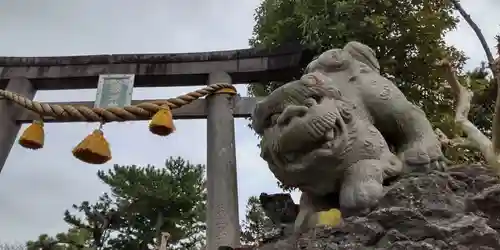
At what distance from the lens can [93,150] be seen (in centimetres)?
378

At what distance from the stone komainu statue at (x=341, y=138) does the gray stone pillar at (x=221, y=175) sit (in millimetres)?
2229

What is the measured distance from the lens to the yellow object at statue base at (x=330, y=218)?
1.54 metres

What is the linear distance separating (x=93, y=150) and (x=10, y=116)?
1859 millimetres

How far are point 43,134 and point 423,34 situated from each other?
3.76 meters

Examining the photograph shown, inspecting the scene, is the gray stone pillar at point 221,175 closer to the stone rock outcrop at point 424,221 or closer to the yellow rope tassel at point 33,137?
the yellow rope tassel at point 33,137

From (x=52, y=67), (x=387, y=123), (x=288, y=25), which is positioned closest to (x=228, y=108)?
(x=288, y=25)

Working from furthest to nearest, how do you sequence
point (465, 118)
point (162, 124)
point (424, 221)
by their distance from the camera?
point (465, 118), point (162, 124), point (424, 221)

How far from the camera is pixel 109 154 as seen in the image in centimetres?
390

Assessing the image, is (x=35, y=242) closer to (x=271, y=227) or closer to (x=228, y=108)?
(x=228, y=108)

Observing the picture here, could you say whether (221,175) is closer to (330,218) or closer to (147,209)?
(330,218)

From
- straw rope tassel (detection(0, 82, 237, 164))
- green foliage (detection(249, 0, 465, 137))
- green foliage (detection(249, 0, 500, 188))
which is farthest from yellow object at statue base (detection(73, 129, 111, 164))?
green foliage (detection(249, 0, 465, 137))

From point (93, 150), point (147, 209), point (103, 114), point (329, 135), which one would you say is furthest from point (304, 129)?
point (147, 209)

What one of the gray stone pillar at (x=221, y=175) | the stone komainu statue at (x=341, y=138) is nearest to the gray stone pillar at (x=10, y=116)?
the gray stone pillar at (x=221, y=175)

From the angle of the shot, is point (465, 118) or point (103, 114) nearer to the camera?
point (103, 114)
